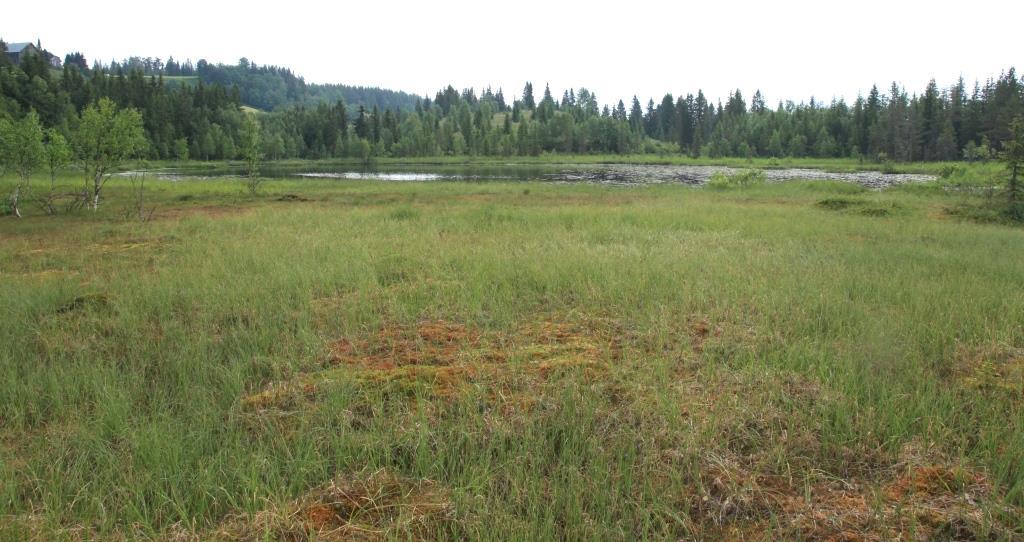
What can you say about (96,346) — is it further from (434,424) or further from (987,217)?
(987,217)

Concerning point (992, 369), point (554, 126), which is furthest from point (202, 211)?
point (554, 126)

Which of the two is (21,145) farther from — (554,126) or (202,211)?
(554,126)

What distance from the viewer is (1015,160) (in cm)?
2253

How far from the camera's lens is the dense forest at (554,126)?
89.2 m

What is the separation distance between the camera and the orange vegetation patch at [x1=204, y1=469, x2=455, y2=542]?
3.46m

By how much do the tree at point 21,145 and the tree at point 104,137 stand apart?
4.68 feet

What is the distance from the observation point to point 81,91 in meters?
100

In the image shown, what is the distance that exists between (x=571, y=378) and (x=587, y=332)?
1.83m

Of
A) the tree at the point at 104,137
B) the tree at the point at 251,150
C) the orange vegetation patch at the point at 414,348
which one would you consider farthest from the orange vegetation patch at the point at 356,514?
the tree at the point at 251,150

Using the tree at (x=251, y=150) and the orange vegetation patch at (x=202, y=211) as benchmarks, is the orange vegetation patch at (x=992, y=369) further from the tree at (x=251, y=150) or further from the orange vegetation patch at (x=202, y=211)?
the tree at (x=251, y=150)

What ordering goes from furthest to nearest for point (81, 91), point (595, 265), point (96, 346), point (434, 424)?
point (81, 91)
point (595, 265)
point (96, 346)
point (434, 424)

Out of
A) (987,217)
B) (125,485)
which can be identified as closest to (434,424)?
(125,485)

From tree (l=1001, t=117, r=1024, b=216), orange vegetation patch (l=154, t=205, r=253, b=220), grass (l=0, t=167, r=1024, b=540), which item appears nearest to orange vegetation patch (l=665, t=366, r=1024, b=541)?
grass (l=0, t=167, r=1024, b=540)

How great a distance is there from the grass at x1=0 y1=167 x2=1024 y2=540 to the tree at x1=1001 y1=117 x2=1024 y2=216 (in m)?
14.5
